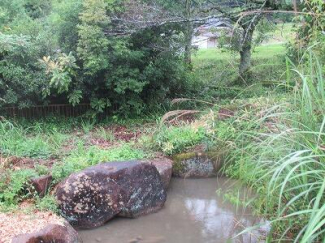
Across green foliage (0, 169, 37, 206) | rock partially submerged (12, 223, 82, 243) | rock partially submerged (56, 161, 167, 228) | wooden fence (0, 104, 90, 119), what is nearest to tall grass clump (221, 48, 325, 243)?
rock partially submerged (12, 223, 82, 243)

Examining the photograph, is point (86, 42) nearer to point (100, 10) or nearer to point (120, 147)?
point (100, 10)

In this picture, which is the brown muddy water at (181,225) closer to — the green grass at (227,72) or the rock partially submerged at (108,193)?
the rock partially submerged at (108,193)

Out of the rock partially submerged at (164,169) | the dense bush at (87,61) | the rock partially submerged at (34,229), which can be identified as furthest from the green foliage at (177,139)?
the rock partially submerged at (34,229)

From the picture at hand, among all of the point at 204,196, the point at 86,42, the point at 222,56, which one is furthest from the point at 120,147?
the point at 222,56

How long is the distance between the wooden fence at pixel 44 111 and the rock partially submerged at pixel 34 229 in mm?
3929

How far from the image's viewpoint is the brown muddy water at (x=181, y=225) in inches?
186

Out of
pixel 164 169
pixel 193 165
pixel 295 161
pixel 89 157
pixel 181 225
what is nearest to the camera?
pixel 295 161

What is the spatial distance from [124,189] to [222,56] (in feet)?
28.5

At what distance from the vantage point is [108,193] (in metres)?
5.10

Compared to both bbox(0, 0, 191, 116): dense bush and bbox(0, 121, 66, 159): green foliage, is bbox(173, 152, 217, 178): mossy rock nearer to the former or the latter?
bbox(0, 121, 66, 159): green foliage

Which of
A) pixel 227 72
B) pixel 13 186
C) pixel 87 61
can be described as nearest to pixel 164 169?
pixel 13 186

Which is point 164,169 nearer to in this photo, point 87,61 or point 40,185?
point 40,185

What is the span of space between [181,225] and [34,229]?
178cm

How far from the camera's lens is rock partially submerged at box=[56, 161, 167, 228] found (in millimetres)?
4965
